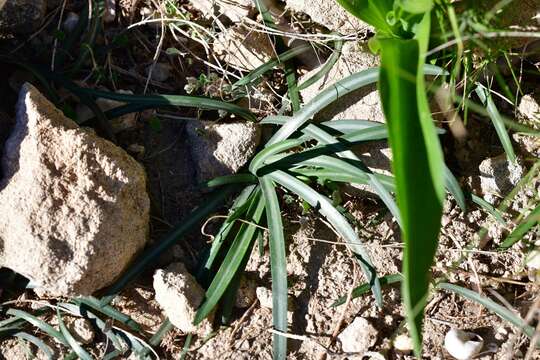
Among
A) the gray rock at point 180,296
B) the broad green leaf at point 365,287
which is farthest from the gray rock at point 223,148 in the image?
the broad green leaf at point 365,287

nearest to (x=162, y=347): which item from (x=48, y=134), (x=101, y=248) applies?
(x=101, y=248)

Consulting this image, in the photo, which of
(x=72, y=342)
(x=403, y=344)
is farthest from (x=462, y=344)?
(x=72, y=342)

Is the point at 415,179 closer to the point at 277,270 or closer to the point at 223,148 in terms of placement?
the point at 277,270

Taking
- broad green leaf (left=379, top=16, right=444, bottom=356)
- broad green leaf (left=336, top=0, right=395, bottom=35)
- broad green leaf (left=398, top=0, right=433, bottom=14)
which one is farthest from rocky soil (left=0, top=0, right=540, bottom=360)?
broad green leaf (left=379, top=16, right=444, bottom=356)

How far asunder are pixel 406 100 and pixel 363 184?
662 mm

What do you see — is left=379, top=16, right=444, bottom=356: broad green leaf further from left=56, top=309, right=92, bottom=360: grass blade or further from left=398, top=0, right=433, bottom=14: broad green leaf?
left=56, top=309, right=92, bottom=360: grass blade

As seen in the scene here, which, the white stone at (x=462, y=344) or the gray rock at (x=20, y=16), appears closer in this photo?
the white stone at (x=462, y=344)

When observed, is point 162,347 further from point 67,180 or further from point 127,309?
point 67,180

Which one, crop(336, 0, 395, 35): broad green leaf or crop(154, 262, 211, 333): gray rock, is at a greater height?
crop(336, 0, 395, 35): broad green leaf

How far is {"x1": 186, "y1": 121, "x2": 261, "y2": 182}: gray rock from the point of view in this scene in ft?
6.15

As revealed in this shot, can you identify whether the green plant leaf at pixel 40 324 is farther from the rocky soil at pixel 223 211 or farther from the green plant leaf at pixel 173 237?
the green plant leaf at pixel 173 237

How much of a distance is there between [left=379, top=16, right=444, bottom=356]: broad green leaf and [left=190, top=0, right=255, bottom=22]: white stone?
2.72ft

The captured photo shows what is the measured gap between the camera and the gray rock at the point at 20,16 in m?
1.93

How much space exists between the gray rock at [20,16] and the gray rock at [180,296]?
2.47 feet
